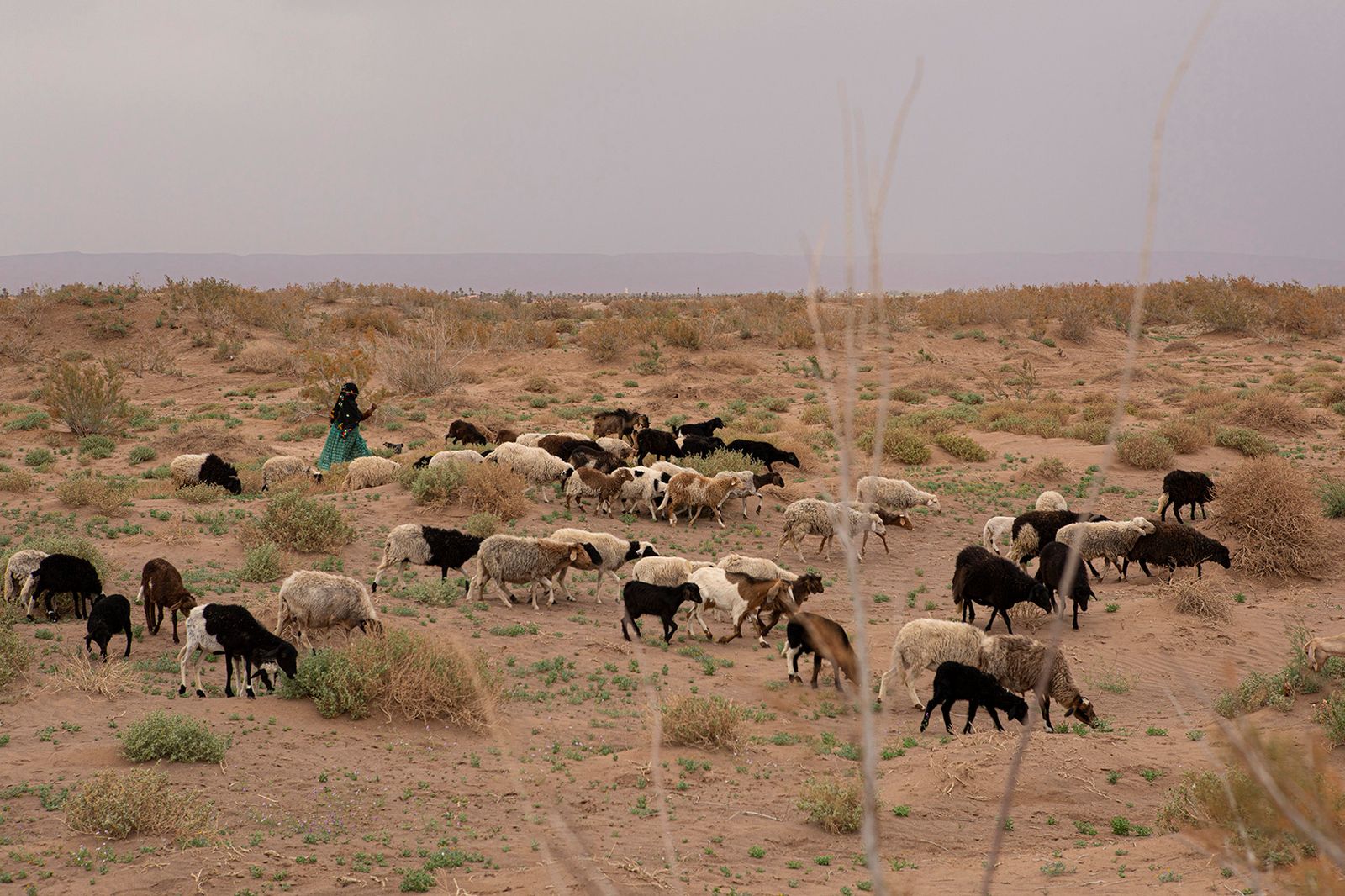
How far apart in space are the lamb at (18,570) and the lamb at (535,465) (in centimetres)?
681

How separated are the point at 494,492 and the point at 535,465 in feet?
4.75

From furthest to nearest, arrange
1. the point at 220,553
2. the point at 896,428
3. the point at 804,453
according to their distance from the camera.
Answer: the point at 896,428, the point at 804,453, the point at 220,553

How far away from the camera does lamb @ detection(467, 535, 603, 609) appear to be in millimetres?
11219

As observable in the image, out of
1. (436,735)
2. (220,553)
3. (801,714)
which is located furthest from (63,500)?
(801,714)

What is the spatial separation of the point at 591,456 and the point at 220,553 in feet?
19.7

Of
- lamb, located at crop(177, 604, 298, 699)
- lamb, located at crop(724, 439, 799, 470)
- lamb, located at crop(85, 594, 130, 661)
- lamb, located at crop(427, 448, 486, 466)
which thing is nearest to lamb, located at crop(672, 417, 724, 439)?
lamb, located at crop(724, 439, 799, 470)

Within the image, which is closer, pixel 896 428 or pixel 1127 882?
pixel 1127 882

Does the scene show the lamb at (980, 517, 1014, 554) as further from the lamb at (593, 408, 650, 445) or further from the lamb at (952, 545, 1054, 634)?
the lamb at (593, 408, 650, 445)

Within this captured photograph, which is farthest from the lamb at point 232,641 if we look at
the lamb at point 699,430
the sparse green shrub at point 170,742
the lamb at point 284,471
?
the lamb at point 699,430

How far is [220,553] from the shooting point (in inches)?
477

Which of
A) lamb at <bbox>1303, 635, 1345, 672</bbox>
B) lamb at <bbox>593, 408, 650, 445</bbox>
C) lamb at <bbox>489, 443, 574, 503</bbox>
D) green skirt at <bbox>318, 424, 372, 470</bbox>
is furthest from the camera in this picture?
lamb at <bbox>593, 408, 650, 445</bbox>

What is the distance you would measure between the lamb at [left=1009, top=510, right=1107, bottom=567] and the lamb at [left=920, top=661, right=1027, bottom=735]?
4.73 meters

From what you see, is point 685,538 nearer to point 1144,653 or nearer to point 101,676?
point 1144,653

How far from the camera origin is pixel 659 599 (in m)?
10.4
